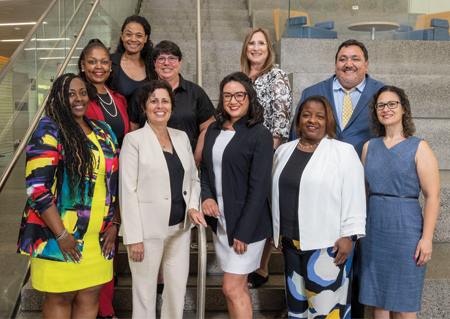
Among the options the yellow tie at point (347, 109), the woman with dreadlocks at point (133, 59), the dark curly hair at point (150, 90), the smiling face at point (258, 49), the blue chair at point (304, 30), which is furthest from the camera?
the blue chair at point (304, 30)

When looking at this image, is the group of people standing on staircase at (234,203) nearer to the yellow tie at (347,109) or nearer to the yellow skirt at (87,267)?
the yellow skirt at (87,267)

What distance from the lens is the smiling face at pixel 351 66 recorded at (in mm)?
2551

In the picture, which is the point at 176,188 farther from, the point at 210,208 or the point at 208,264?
the point at 208,264

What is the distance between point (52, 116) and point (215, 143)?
0.83 m

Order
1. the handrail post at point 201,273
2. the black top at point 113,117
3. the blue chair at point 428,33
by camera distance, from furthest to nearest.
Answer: the blue chair at point 428,33, the black top at point 113,117, the handrail post at point 201,273

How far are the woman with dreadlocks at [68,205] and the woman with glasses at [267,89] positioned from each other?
1021mm

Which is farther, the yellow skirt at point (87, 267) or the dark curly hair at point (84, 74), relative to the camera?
the dark curly hair at point (84, 74)

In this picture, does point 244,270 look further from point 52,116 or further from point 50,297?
point 52,116

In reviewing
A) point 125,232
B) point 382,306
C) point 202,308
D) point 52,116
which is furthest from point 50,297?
point 382,306

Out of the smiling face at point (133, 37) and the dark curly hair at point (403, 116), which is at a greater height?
the smiling face at point (133, 37)

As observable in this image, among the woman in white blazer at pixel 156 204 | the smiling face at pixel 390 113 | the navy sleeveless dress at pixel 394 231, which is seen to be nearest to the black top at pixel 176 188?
the woman in white blazer at pixel 156 204

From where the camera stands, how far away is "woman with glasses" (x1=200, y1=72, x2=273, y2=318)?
2111 millimetres

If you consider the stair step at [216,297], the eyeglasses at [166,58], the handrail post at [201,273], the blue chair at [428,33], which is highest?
the blue chair at [428,33]

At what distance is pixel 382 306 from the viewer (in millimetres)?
2176
